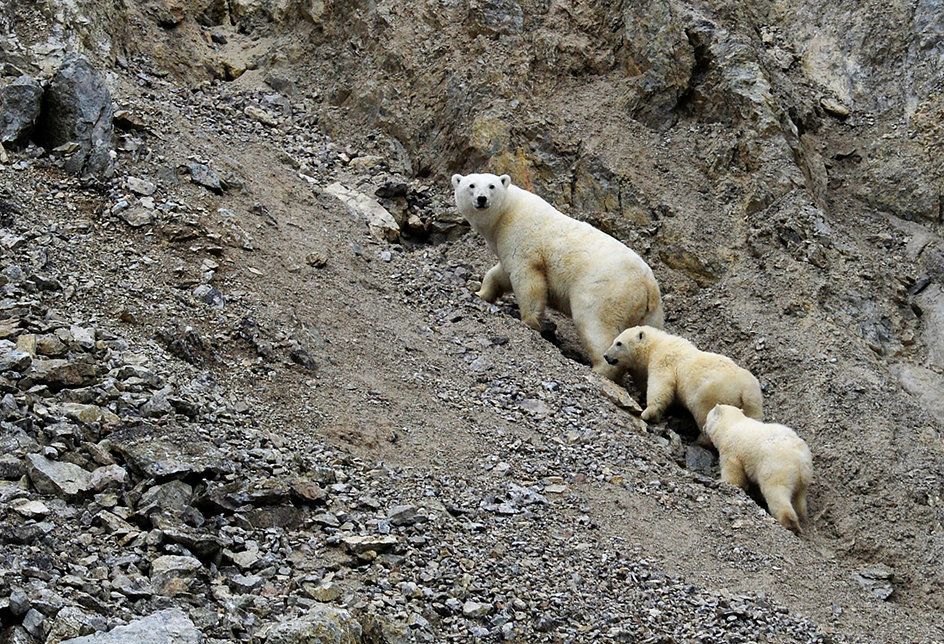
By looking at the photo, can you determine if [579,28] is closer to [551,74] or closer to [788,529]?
[551,74]

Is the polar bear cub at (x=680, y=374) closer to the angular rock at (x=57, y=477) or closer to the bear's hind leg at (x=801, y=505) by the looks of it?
the bear's hind leg at (x=801, y=505)

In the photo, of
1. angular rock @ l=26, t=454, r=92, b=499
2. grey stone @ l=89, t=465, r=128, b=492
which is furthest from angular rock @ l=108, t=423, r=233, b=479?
angular rock @ l=26, t=454, r=92, b=499

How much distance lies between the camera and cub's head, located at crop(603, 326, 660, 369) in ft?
33.9

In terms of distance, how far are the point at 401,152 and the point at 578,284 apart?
382cm

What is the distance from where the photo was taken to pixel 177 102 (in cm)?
1262

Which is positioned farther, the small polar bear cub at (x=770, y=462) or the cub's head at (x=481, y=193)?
the cub's head at (x=481, y=193)

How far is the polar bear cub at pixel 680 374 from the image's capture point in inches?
390

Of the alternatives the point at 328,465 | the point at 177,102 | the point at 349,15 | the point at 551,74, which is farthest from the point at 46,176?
the point at 551,74

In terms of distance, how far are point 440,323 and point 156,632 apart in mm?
6180

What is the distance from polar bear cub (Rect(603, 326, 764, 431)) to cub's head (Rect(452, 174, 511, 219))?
2159mm

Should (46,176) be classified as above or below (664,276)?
below

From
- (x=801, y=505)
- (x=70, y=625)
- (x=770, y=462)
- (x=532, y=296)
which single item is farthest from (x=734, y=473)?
(x=70, y=625)

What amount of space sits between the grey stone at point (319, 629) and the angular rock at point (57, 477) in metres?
1.54

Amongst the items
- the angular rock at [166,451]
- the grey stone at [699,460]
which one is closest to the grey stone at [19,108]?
the angular rock at [166,451]
